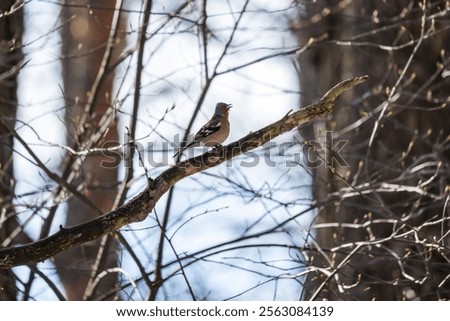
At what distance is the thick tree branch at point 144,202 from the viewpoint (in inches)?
169

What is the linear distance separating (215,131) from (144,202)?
1.69 meters

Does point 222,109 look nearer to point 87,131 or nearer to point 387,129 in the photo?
point 87,131

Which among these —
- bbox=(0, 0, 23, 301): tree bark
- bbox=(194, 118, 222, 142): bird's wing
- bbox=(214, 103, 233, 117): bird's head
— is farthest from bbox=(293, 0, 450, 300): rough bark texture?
bbox=(0, 0, 23, 301): tree bark

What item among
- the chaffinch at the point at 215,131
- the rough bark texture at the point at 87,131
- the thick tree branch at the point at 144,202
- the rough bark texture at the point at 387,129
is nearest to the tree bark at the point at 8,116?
the rough bark texture at the point at 87,131

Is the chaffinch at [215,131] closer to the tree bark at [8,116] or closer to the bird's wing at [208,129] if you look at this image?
the bird's wing at [208,129]

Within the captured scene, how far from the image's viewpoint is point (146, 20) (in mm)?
5762

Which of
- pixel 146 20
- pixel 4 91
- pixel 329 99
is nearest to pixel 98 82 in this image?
pixel 146 20

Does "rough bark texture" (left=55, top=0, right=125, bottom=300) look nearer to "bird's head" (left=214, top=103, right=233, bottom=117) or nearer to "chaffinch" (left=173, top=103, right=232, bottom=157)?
"chaffinch" (left=173, top=103, right=232, bottom=157)

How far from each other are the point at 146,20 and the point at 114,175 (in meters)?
3.47

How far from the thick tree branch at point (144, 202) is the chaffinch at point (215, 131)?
98 centimetres

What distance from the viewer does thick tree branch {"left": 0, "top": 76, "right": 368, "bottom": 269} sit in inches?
169

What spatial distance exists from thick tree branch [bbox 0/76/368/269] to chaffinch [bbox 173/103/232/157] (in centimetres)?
98

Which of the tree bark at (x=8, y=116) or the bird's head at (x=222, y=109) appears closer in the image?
the tree bark at (x=8, y=116)

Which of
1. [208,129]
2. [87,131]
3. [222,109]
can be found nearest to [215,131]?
[208,129]
